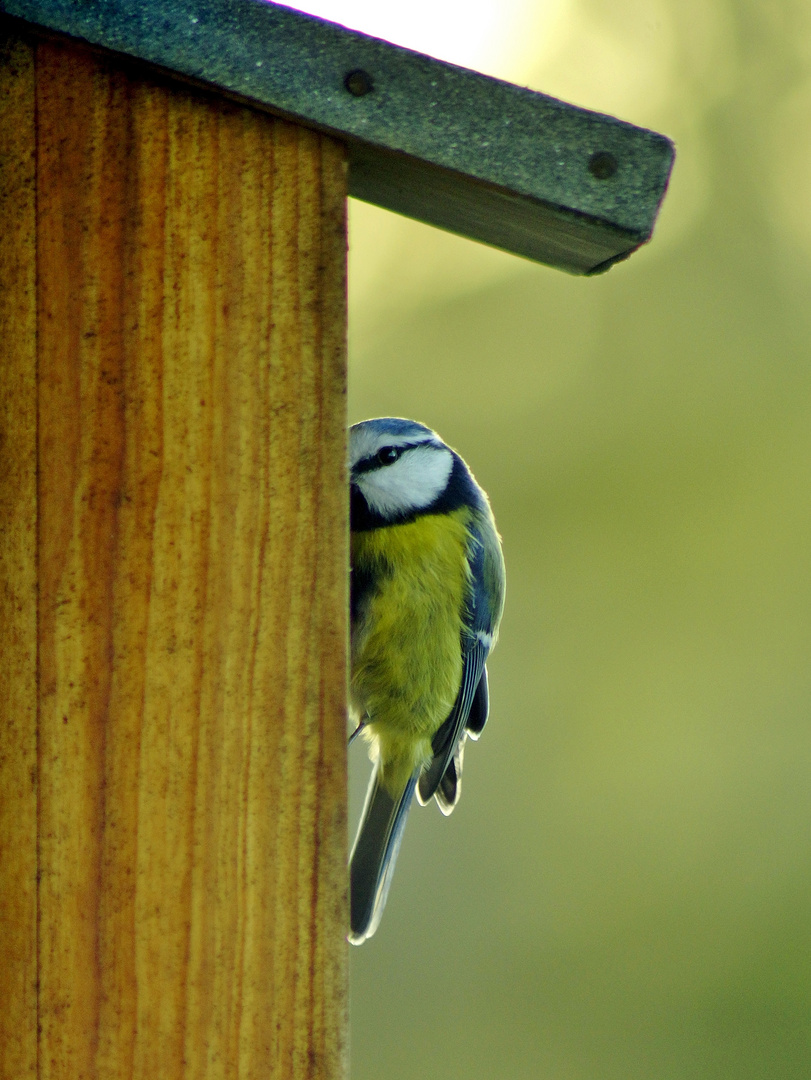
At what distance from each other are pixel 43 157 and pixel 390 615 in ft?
2.58

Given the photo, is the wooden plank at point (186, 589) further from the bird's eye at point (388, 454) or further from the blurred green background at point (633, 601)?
the blurred green background at point (633, 601)

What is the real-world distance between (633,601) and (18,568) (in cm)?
285

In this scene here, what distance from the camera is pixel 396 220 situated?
3514 millimetres

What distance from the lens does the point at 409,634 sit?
5.02ft

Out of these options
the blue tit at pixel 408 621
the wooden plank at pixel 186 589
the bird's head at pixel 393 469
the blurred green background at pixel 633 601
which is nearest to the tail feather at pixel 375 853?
the blue tit at pixel 408 621

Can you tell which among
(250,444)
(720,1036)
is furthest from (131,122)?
(720,1036)

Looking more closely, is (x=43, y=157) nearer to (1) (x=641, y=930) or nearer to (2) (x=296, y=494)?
(2) (x=296, y=494)

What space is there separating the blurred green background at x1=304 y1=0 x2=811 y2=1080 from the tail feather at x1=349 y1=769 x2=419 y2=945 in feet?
5.62

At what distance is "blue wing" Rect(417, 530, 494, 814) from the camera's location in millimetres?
1615

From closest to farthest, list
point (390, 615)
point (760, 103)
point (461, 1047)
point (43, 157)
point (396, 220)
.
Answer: point (43, 157) < point (390, 615) < point (461, 1047) < point (396, 220) < point (760, 103)

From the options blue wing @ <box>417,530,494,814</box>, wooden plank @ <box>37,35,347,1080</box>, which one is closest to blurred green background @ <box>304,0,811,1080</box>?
blue wing @ <box>417,530,494,814</box>

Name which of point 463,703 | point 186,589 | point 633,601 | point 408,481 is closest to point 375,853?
point 463,703

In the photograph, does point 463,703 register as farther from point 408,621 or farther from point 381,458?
point 381,458

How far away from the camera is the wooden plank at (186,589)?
881 mm
